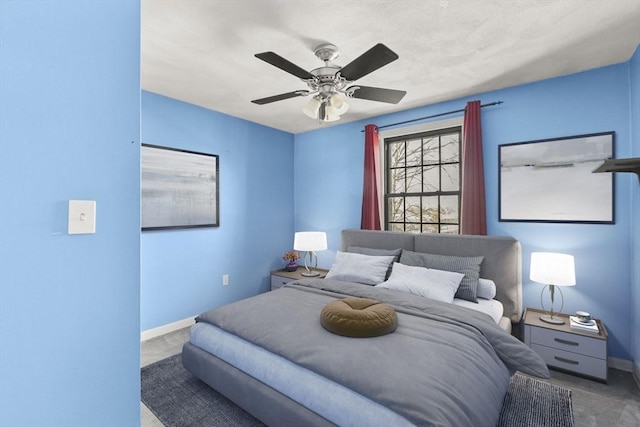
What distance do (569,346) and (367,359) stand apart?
1962mm

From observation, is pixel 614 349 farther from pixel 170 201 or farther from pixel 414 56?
pixel 170 201

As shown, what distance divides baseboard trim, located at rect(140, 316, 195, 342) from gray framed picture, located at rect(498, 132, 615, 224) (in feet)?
12.2

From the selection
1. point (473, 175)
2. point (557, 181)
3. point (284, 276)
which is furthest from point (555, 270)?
point (284, 276)

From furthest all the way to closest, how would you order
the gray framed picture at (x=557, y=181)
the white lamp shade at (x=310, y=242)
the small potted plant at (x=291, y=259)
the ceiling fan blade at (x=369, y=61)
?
the small potted plant at (x=291, y=259) → the white lamp shade at (x=310, y=242) → the gray framed picture at (x=557, y=181) → the ceiling fan blade at (x=369, y=61)

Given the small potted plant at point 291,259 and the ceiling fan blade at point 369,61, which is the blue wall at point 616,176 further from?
the small potted plant at point 291,259

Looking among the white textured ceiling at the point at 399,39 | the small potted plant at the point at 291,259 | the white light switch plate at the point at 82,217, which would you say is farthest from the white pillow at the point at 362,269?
the white light switch plate at the point at 82,217

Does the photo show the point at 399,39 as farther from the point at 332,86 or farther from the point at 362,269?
the point at 362,269

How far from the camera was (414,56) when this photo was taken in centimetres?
238

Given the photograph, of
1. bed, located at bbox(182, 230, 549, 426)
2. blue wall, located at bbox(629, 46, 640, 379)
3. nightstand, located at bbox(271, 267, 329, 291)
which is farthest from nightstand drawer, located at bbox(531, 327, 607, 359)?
nightstand, located at bbox(271, 267, 329, 291)

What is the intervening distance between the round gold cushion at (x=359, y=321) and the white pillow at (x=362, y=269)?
1114 millimetres

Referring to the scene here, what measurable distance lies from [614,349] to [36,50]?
4184mm

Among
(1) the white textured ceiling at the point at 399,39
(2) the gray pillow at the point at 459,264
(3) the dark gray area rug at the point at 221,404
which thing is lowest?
(3) the dark gray area rug at the point at 221,404

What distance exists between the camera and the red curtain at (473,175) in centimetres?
310

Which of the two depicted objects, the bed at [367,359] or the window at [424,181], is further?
the window at [424,181]
